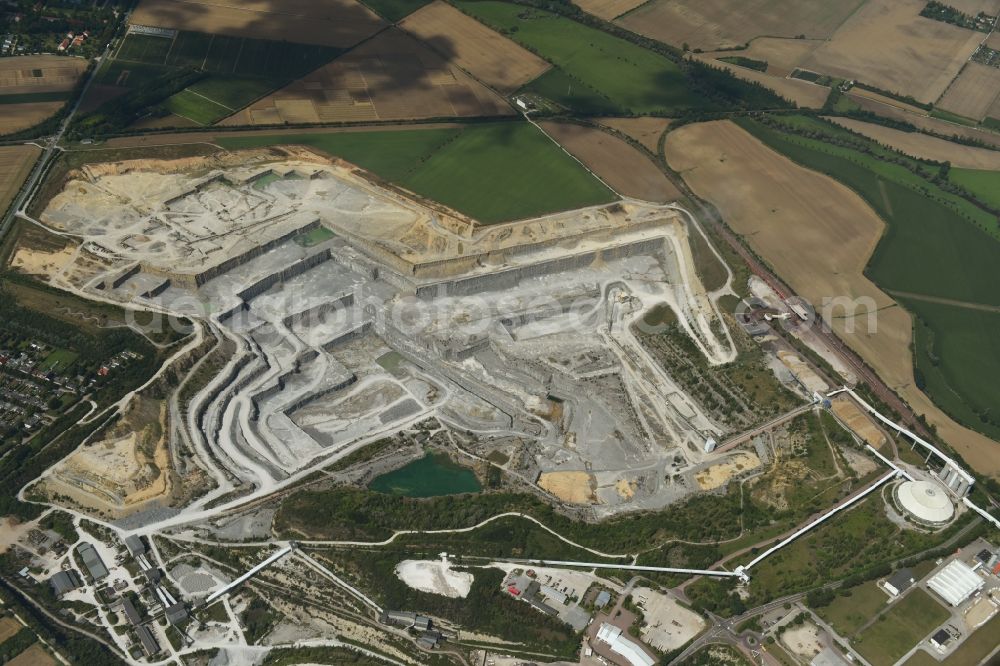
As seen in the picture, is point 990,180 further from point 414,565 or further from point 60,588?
point 60,588

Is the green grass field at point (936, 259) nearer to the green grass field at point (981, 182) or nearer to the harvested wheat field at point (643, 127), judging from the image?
the green grass field at point (981, 182)

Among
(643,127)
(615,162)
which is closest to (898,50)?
(643,127)

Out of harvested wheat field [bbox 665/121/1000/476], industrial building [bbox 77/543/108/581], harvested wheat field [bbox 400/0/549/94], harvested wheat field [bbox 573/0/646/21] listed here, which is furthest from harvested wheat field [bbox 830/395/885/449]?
harvested wheat field [bbox 573/0/646/21]

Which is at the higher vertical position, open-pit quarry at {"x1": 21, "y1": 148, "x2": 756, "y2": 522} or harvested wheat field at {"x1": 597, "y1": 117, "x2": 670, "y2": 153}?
harvested wheat field at {"x1": 597, "y1": 117, "x2": 670, "y2": 153}

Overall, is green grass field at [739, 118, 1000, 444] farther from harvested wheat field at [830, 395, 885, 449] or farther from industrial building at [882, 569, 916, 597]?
industrial building at [882, 569, 916, 597]

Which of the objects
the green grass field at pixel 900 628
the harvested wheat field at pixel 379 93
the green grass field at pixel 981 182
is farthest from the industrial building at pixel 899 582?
the harvested wheat field at pixel 379 93

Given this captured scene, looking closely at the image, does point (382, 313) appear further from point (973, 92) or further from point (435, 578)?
point (973, 92)
